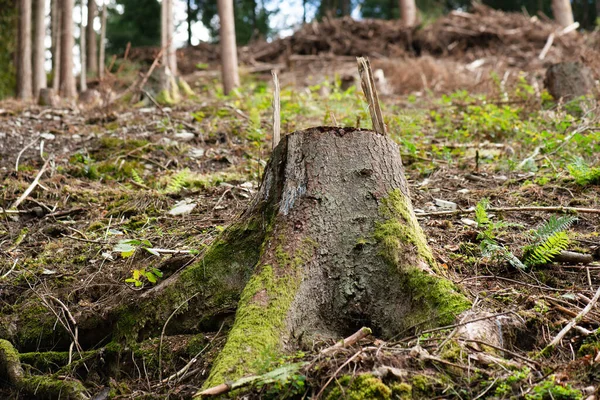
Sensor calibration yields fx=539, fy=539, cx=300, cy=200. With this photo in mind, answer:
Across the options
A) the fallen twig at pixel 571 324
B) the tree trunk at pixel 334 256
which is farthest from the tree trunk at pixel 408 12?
the fallen twig at pixel 571 324

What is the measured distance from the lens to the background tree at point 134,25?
19.9 metres

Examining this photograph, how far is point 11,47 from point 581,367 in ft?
52.8

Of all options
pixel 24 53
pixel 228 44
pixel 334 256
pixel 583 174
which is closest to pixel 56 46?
pixel 24 53

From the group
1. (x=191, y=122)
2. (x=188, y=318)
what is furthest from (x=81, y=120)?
(x=188, y=318)

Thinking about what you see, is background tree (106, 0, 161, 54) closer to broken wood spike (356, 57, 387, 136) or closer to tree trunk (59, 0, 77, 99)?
tree trunk (59, 0, 77, 99)

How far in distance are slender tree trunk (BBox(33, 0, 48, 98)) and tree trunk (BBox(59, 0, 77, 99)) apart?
59 centimetres

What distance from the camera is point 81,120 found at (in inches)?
297

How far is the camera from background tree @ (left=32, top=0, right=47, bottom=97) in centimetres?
Answer: 1065

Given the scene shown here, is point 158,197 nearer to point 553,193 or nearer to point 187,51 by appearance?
point 553,193

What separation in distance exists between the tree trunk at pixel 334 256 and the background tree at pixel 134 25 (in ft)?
61.5

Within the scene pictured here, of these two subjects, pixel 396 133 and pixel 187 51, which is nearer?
pixel 396 133

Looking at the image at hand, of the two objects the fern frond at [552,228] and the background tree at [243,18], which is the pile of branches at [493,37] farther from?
the fern frond at [552,228]

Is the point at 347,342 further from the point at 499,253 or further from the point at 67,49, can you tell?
the point at 67,49

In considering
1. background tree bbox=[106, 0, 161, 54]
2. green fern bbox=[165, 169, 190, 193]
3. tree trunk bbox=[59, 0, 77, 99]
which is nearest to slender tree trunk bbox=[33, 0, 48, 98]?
tree trunk bbox=[59, 0, 77, 99]
